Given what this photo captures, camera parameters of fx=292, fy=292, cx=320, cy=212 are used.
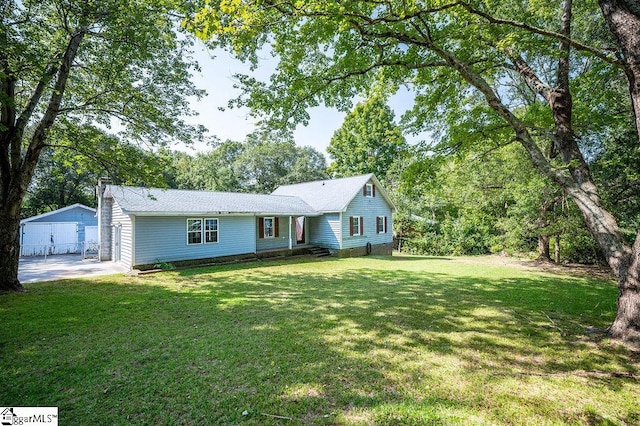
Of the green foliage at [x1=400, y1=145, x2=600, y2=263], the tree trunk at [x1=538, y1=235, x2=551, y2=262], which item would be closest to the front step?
the green foliage at [x1=400, y1=145, x2=600, y2=263]

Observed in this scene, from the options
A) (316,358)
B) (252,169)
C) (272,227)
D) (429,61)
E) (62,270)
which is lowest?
(316,358)

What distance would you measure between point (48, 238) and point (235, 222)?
40.5ft

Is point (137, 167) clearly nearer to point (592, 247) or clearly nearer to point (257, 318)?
point (257, 318)

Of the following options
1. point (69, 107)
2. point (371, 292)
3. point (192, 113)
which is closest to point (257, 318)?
point (371, 292)

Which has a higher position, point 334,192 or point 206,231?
point 334,192

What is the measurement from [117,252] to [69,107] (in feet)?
25.5

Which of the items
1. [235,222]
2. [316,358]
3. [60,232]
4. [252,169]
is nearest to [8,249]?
[235,222]

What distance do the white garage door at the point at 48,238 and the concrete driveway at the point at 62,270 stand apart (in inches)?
143

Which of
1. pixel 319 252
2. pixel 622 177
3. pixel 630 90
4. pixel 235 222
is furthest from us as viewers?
pixel 319 252

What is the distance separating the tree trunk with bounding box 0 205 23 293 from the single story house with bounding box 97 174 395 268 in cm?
335

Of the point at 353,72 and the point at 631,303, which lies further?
the point at 353,72

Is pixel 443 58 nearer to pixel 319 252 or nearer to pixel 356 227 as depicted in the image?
pixel 319 252

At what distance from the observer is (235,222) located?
1562 centimetres

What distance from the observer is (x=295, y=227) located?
19.5 meters
